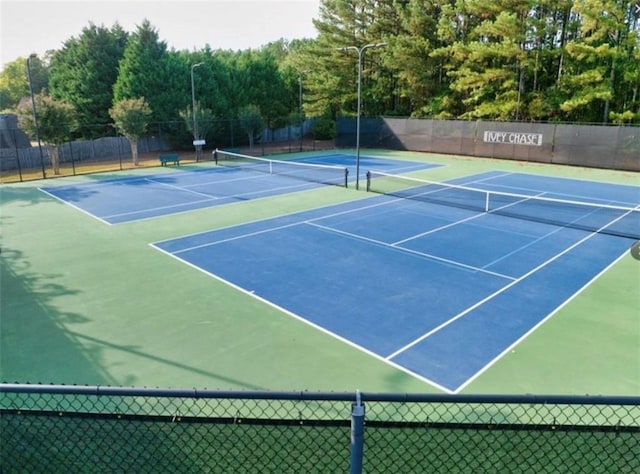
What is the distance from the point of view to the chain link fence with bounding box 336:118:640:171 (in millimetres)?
30281

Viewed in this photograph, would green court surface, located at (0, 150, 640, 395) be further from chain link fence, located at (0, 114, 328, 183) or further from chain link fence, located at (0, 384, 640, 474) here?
chain link fence, located at (0, 114, 328, 183)

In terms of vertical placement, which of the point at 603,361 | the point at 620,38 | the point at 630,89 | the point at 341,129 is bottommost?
the point at 603,361

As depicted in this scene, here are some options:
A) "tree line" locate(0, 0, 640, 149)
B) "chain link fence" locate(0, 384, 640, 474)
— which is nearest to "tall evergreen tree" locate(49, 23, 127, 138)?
"tree line" locate(0, 0, 640, 149)

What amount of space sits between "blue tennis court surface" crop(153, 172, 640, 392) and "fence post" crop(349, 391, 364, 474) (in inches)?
193

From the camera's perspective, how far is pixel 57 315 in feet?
33.4

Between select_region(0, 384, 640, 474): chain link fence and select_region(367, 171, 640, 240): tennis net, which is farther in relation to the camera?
Result: select_region(367, 171, 640, 240): tennis net

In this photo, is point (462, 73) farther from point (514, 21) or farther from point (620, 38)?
point (620, 38)

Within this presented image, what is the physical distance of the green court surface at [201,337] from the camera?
26.1 ft

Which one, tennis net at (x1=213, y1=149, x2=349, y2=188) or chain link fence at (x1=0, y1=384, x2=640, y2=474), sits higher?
tennis net at (x1=213, y1=149, x2=349, y2=188)

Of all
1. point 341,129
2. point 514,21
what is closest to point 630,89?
point 514,21

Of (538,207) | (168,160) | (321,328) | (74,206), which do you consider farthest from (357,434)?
(168,160)

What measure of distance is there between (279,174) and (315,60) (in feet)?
86.7

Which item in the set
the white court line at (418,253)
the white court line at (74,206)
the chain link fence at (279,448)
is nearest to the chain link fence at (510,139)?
the white court line at (418,253)

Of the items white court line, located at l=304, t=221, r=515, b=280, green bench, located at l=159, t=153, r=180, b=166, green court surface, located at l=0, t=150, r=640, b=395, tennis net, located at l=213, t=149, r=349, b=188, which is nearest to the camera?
green court surface, located at l=0, t=150, r=640, b=395
